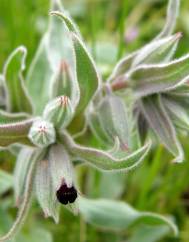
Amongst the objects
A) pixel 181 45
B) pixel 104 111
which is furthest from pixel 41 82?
pixel 181 45

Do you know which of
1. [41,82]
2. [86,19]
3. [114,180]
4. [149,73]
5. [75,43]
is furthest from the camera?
[86,19]

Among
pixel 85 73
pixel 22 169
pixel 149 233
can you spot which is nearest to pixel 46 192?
pixel 22 169

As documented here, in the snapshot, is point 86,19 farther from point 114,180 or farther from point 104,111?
point 104,111

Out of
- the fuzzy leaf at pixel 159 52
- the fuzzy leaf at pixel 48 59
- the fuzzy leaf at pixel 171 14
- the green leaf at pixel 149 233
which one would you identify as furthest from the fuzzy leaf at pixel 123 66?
the green leaf at pixel 149 233

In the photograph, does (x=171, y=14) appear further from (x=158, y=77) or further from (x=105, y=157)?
(x=105, y=157)

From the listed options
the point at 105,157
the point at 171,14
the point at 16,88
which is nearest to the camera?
the point at 105,157
